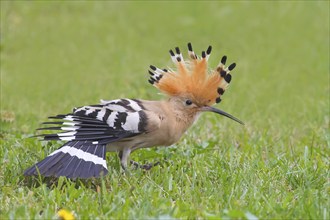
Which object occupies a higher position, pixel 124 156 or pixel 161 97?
pixel 161 97

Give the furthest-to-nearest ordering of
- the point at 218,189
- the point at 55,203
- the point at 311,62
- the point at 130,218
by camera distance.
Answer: the point at 311,62, the point at 218,189, the point at 55,203, the point at 130,218

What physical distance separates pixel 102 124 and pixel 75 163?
1.32 feet

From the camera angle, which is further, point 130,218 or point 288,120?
point 288,120

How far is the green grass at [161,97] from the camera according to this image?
4.18 m

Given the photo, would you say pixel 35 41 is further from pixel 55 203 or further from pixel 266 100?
pixel 55 203

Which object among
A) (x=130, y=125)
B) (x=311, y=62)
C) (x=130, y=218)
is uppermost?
(x=311, y=62)

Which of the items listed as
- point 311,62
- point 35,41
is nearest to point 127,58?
point 35,41

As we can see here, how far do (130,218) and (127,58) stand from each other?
21.8ft

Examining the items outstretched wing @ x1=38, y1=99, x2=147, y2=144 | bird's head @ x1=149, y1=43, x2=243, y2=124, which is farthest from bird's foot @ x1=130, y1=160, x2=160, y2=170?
bird's head @ x1=149, y1=43, x2=243, y2=124

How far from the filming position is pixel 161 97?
8000mm

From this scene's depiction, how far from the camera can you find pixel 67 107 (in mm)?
7398

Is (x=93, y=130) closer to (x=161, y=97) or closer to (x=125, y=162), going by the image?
(x=125, y=162)

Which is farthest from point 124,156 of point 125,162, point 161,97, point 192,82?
point 161,97

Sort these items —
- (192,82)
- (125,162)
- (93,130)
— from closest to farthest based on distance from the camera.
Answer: (93,130) → (125,162) → (192,82)
